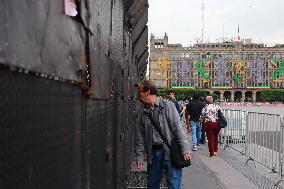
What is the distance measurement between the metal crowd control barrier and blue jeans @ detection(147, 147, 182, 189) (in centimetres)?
359

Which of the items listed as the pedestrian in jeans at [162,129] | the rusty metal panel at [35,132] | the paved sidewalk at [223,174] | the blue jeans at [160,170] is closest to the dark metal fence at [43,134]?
the rusty metal panel at [35,132]

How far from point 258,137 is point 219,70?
12719cm

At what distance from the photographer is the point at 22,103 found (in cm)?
110

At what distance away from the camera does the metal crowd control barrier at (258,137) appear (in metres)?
9.23

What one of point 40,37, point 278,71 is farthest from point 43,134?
point 278,71

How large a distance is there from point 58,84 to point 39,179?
13.3 inches

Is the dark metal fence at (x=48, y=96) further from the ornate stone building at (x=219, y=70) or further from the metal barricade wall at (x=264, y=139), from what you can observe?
the ornate stone building at (x=219, y=70)

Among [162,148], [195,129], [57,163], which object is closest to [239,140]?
[195,129]

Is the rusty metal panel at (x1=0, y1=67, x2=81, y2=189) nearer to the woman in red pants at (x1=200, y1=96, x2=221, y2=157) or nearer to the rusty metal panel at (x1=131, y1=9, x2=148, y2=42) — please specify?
the rusty metal panel at (x1=131, y1=9, x2=148, y2=42)

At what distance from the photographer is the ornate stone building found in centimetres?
13650

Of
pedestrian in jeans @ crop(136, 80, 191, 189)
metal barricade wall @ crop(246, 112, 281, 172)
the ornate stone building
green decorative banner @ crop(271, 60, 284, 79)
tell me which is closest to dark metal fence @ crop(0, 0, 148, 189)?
pedestrian in jeans @ crop(136, 80, 191, 189)

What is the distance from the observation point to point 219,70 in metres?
137

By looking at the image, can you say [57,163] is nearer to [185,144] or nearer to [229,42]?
[185,144]

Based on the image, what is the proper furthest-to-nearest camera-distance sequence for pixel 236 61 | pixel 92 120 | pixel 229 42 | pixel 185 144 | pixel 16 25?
pixel 229 42, pixel 236 61, pixel 185 144, pixel 92 120, pixel 16 25
